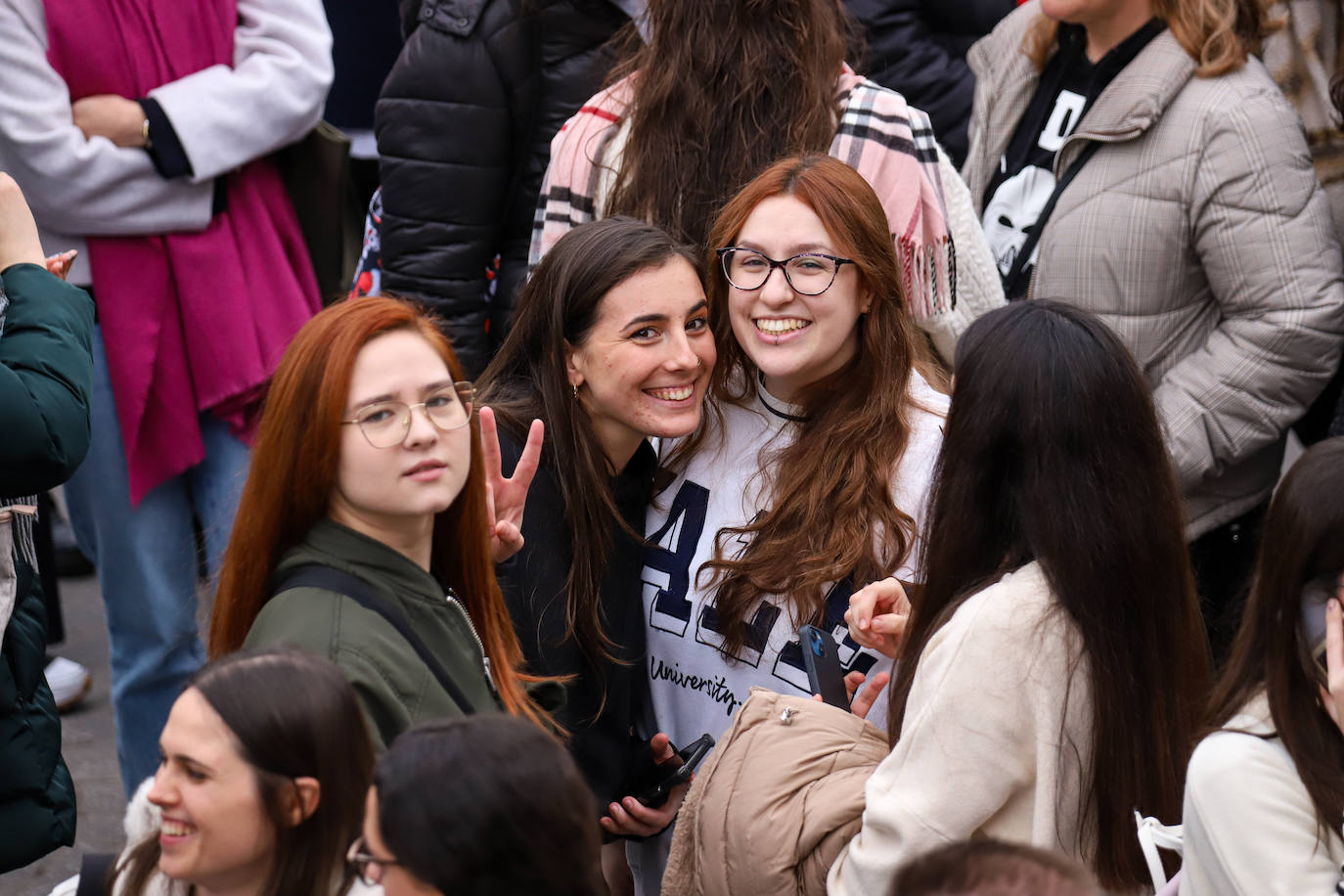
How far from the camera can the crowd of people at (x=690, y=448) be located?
196 centimetres

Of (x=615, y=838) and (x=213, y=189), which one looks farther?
(x=213, y=189)

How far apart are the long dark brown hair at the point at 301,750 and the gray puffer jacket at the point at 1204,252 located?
85.6 inches

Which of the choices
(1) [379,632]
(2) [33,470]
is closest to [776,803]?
(1) [379,632]

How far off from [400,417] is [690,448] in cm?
100

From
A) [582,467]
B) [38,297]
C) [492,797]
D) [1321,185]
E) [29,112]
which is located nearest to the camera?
[492,797]

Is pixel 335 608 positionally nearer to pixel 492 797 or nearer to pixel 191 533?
pixel 492 797

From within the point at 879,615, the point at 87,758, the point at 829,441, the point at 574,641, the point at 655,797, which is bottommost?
the point at 87,758

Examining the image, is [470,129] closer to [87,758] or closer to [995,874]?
[87,758]

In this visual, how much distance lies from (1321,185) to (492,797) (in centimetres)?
299

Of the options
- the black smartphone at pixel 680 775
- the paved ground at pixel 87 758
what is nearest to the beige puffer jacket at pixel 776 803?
the black smartphone at pixel 680 775

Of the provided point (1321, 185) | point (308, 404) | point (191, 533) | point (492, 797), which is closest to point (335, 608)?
point (308, 404)

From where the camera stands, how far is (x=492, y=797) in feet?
5.48

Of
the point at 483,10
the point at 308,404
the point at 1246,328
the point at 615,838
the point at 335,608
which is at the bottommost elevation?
the point at 615,838

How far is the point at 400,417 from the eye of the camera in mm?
2311
